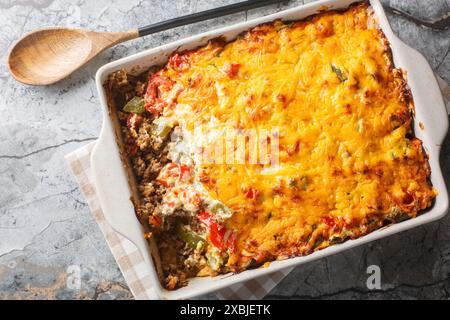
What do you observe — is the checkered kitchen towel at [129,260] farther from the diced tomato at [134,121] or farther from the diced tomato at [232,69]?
the diced tomato at [232,69]

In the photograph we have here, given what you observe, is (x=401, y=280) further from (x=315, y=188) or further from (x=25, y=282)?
(x=25, y=282)

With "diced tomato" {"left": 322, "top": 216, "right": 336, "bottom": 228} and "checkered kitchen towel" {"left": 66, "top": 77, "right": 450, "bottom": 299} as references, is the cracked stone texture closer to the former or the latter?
"checkered kitchen towel" {"left": 66, "top": 77, "right": 450, "bottom": 299}

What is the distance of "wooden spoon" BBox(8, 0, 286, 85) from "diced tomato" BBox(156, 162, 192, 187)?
883 millimetres

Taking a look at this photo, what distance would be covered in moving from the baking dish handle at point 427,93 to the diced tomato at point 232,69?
799 mm

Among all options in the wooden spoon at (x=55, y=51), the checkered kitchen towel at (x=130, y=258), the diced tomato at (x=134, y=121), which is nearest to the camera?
the diced tomato at (x=134, y=121)

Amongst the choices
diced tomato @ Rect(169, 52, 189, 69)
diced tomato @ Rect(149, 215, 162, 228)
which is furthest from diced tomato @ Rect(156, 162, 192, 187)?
diced tomato @ Rect(169, 52, 189, 69)

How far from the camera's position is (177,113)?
2.64 metres

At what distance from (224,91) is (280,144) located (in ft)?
1.25

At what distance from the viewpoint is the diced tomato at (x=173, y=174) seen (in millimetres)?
A: 2611

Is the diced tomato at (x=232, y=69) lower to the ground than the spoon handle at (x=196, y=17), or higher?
lower

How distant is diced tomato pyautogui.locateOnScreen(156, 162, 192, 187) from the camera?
2611 mm

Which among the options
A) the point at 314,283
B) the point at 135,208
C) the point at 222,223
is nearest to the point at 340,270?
the point at 314,283

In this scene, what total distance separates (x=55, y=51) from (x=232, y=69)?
1.19 m

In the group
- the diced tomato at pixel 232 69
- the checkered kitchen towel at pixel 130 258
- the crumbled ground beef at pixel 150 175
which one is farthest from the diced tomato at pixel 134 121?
the diced tomato at pixel 232 69
